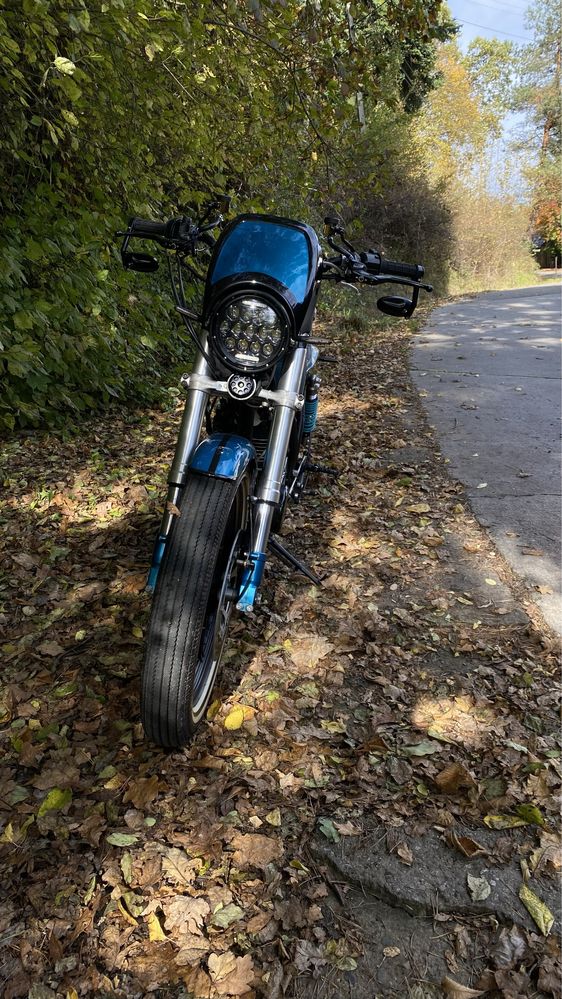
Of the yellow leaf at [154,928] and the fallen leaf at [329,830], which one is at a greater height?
the fallen leaf at [329,830]

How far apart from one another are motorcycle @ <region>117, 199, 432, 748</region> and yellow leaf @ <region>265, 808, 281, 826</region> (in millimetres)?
363

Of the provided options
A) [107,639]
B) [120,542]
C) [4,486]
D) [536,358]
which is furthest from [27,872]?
[536,358]

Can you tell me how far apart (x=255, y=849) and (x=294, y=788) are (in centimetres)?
26

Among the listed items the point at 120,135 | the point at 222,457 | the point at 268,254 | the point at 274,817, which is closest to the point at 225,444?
the point at 222,457

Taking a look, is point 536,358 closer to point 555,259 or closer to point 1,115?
point 1,115

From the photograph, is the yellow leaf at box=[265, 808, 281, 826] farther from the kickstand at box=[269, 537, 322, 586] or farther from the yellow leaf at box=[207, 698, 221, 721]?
the kickstand at box=[269, 537, 322, 586]

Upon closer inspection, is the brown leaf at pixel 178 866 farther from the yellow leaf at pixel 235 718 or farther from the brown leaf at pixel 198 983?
the yellow leaf at pixel 235 718

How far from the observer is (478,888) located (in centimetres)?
171

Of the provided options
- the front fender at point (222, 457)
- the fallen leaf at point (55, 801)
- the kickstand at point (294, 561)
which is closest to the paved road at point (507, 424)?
the kickstand at point (294, 561)

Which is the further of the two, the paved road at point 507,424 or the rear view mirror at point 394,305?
the paved road at point 507,424

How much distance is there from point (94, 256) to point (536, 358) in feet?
19.5

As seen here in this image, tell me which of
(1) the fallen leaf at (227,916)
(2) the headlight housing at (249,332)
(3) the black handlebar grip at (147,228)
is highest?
(3) the black handlebar grip at (147,228)

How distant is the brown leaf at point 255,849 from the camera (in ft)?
5.84

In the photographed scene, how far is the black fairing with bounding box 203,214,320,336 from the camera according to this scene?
213 cm
